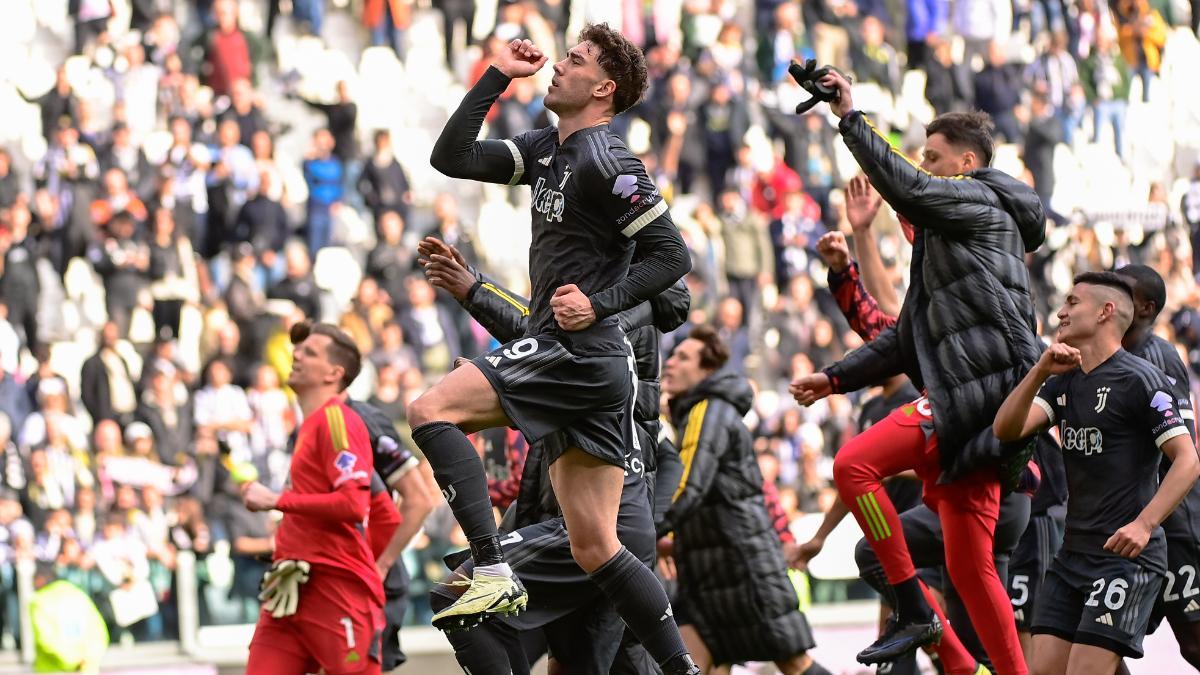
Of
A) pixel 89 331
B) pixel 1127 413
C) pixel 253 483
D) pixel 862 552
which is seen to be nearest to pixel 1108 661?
pixel 1127 413

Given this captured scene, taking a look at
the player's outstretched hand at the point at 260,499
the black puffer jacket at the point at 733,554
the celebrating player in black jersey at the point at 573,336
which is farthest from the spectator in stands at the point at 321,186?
the celebrating player in black jersey at the point at 573,336

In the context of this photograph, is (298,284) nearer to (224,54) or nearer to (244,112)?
(244,112)

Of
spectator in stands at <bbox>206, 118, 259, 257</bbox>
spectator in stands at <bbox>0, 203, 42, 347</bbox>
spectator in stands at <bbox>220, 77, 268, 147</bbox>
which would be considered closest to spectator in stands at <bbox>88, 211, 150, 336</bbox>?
spectator in stands at <bbox>0, 203, 42, 347</bbox>

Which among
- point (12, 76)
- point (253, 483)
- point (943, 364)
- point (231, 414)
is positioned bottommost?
point (231, 414)

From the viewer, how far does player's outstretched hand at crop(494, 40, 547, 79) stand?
640 cm

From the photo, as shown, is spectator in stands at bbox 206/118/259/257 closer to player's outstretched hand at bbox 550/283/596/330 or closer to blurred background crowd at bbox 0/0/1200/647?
blurred background crowd at bbox 0/0/1200/647

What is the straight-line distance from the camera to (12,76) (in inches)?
741

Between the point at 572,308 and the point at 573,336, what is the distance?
0.47ft

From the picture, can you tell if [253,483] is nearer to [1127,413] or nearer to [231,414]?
[1127,413]

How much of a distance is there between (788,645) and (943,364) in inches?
103

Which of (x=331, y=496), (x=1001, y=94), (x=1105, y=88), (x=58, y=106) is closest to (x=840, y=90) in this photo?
(x=331, y=496)

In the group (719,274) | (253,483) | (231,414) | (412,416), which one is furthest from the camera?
(719,274)

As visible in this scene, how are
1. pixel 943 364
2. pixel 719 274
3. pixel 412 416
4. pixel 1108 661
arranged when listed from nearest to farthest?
pixel 412 416, pixel 1108 661, pixel 943 364, pixel 719 274

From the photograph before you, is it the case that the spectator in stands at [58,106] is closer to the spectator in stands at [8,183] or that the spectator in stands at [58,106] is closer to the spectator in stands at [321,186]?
the spectator in stands at [8,183]
